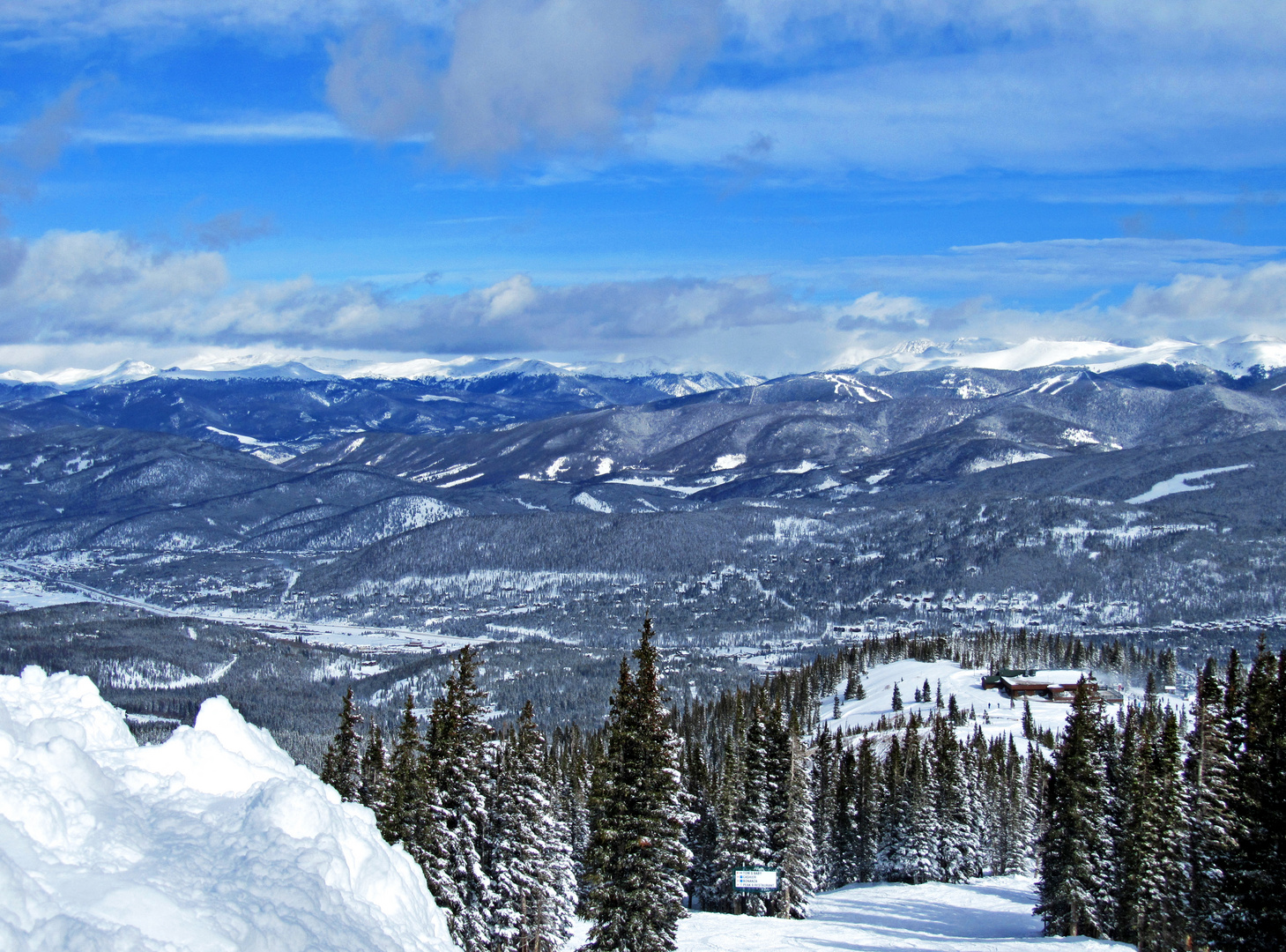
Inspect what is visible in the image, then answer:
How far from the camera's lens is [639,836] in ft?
120

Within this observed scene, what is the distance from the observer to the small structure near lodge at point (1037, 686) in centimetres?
14562

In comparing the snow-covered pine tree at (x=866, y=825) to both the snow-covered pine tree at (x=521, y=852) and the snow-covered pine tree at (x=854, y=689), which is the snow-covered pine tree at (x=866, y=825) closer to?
the snow-covered pine tree at (x=521, y=852)

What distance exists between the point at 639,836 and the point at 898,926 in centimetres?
2869

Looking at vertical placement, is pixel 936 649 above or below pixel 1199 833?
above

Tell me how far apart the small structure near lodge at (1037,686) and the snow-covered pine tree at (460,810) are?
11756 cm

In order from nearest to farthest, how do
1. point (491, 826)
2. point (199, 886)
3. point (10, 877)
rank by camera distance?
point (10, 877)
point (199, 886)
point (491, 826)

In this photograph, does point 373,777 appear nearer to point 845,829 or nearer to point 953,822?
point 845,829

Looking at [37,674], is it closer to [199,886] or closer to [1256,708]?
[199,886]

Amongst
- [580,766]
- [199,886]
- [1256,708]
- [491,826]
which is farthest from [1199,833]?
[199,886]

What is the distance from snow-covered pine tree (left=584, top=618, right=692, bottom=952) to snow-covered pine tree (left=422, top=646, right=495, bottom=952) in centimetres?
465

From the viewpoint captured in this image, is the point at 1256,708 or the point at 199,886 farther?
the point at 1256,708

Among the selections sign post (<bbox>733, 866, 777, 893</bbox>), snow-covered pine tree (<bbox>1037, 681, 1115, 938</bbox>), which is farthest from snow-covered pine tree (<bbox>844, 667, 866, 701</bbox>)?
sign post (<bbox>733, 866, 777, 893</bbox>)

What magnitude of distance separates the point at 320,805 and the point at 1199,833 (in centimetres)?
4451

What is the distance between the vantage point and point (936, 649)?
185125 millimetres
